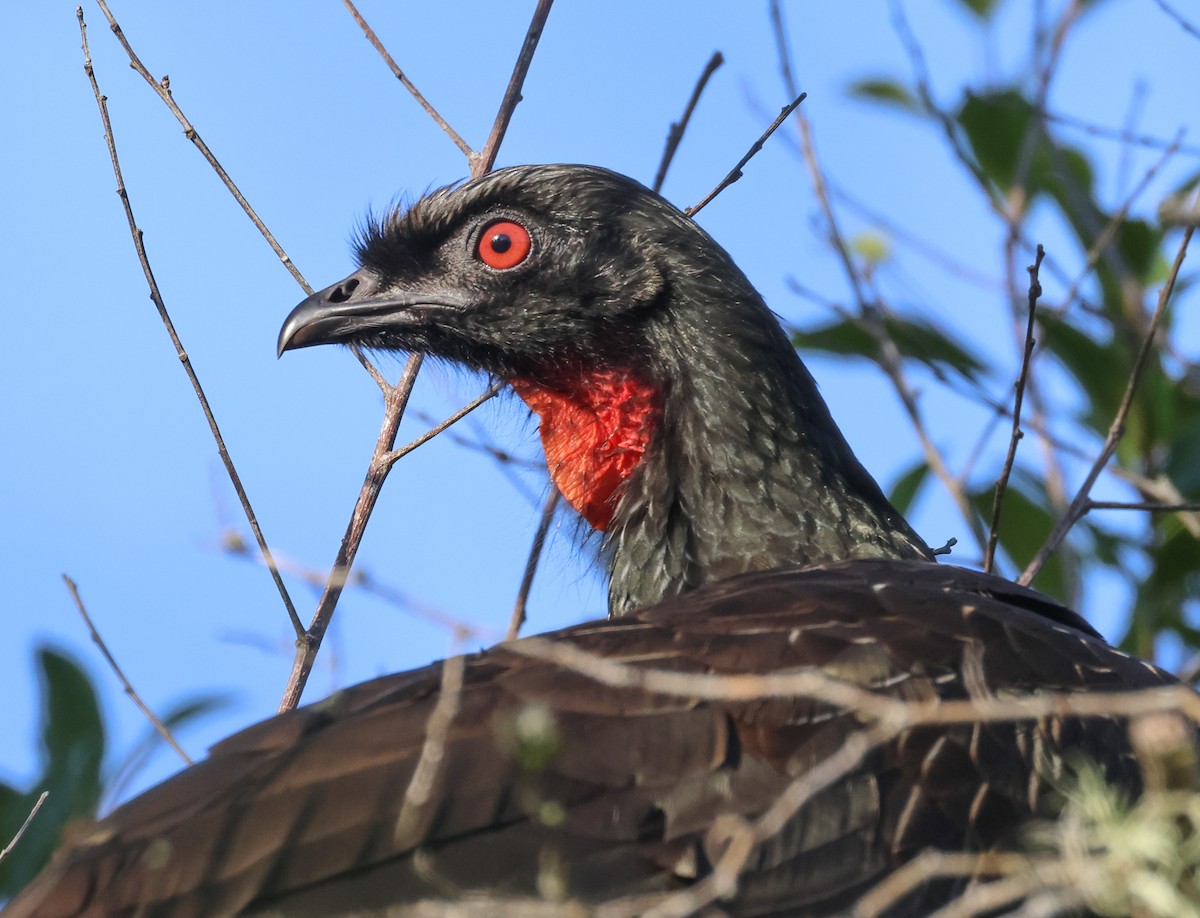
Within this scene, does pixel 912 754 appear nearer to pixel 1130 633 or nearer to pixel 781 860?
pixel 781 860

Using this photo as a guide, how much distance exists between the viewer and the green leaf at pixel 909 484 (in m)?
6.26

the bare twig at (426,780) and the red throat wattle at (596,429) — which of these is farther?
the red throat wattle at (596,429)

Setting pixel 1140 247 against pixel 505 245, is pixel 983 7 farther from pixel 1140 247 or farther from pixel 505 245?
pixel 505 245

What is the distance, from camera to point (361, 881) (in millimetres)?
2734

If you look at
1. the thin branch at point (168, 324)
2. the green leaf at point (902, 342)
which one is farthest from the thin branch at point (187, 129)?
the green leaf at point (902, 342)

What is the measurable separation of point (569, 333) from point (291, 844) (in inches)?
99.8

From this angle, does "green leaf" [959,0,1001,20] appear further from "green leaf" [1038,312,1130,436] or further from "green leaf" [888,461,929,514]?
"green leaf" [888,461,929,514]

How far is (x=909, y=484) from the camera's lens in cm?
628

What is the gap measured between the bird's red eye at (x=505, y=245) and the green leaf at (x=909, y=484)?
1898 millimetres

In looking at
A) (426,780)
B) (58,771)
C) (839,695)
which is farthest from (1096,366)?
(426,780)

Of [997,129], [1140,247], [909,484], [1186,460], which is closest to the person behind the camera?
[1186,460]

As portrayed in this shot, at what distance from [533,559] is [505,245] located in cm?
98

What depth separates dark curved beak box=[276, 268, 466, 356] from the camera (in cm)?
512

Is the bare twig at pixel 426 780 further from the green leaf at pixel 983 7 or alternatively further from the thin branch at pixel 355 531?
the green leaf at pixel 983 7
